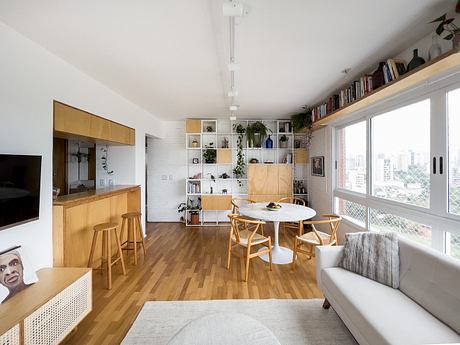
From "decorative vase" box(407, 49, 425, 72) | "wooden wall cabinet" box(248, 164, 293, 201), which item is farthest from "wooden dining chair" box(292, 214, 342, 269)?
"wooden wall cabinet" box(248, 164, 293, 201)

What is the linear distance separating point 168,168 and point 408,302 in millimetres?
5014

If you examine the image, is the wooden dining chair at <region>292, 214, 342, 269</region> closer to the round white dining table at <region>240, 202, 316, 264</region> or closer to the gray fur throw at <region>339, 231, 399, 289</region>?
the round white dining table at <region>240, 202, 316, 264</region>

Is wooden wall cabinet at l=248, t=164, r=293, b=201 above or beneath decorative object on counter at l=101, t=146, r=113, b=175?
beneath

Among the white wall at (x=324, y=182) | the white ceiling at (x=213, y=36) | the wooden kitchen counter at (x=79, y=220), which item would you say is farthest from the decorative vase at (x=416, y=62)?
the wooden kitchen counter at (x=79, y=220)

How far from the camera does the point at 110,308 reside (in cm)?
225

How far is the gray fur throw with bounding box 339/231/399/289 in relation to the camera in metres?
1.87

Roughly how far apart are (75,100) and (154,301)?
97.5 inches

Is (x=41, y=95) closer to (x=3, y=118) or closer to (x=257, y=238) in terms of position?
(x=3, y=118)

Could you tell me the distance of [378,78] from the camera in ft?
7.93

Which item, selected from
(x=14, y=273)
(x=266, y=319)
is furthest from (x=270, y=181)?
(x=14, y=273)

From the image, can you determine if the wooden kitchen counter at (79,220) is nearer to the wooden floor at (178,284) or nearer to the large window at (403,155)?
the wooden floor at (178,284)

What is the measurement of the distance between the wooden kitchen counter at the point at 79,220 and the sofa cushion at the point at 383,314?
2805 mm

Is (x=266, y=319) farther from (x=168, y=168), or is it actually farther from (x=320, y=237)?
(x=168, y=168)

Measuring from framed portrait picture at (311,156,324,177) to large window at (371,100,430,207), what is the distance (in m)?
1.43
